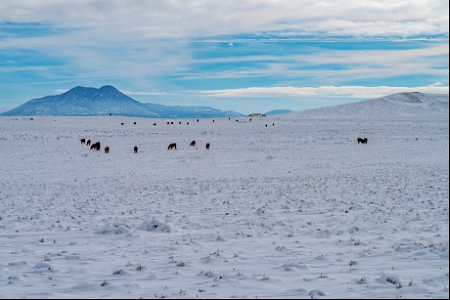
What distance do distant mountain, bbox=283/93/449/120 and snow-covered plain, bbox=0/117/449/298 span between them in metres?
104

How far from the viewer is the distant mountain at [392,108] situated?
12612 centimetres

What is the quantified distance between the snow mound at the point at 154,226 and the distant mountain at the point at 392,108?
111871mm

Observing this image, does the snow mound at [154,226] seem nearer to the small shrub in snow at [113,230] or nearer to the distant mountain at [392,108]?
the small shrub in snow at [113,230]

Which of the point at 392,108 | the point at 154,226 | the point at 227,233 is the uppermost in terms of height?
the point at 392,108

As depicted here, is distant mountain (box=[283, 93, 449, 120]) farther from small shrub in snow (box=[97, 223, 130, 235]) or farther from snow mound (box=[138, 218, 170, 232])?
small shrub in snow (box=[97, 223, 130, 235])

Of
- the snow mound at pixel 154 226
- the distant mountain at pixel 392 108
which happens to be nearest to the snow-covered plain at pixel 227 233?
the snow mound at pixel 154 226

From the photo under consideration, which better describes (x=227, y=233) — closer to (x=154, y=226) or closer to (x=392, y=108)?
(x=154, y=226)

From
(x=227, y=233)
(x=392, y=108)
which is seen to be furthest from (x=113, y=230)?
(x=392, y=108)

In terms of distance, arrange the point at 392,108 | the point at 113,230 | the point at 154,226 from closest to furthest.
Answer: the point at 113,230 → the point at 154,226 → the point at 392,108

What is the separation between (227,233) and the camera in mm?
11586

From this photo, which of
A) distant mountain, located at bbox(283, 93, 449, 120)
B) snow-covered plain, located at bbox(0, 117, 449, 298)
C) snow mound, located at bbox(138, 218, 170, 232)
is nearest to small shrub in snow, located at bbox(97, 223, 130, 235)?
snow-covered plain, located at bbox(0, 117, 449, 298)

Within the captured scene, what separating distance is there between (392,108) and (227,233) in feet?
438

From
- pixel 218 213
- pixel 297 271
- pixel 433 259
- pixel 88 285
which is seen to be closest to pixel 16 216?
pixel 218 213

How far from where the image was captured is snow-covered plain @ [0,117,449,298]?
7746mm
